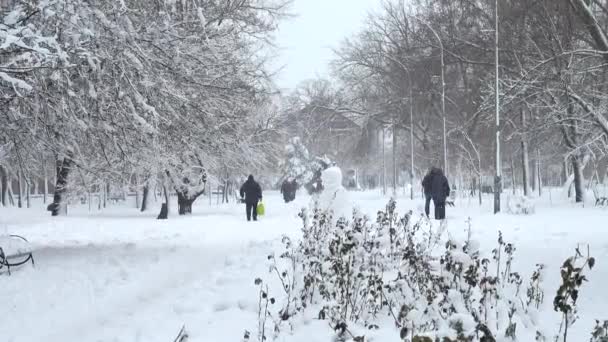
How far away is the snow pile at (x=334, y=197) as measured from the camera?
12.8 meters

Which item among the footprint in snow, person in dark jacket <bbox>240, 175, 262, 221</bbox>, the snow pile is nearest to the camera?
the footprint in snow

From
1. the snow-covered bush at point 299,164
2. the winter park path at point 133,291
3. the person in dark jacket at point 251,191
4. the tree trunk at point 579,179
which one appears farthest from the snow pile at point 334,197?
the snow-covered bush at point 299,164

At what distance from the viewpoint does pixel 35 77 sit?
6.83 meters

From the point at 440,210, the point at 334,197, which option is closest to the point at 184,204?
the point at 440,210

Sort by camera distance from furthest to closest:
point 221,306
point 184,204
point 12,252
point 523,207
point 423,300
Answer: point 184,204 < point 523,207 < point 12,252 < point 221,306 < point 423,300

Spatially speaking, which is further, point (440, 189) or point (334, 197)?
point (440, 189)

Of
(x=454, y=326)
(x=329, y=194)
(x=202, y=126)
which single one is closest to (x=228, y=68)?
(x=202, y=126)

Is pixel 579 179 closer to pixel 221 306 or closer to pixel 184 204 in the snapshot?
pixel 184 204

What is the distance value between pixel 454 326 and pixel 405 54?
95.6ft

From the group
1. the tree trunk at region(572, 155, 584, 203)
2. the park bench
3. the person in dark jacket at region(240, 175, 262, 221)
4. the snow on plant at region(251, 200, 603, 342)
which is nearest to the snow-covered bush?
the tree trunk at region(572, 155, 584, 203)

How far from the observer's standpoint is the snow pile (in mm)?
12828

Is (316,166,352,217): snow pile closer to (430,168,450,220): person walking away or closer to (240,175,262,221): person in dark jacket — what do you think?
(430,168,450,220): person walking away

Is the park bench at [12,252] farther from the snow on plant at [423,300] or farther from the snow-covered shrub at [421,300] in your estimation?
the snow-covered shrub at [421,300]

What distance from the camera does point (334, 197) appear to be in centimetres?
1281
